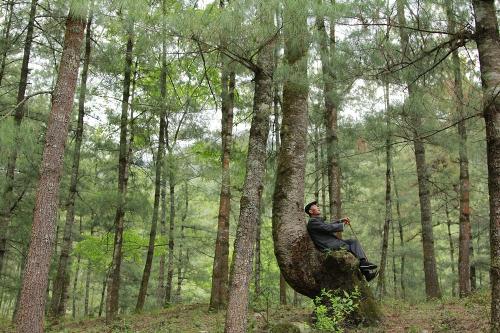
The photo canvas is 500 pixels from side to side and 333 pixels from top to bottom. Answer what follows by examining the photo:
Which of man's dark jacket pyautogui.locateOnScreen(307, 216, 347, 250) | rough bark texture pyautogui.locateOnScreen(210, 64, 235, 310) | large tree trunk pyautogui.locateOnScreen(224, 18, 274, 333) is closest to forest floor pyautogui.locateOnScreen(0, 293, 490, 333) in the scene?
rough bark texture pyautogui.locateOnScreen(210, 64, 235, 310)

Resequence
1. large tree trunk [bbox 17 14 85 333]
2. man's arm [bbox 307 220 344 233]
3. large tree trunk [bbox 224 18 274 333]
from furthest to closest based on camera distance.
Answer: man's arm [bbox 307 220 344 233] < large tree trunk [bbox 17 14 85 333] < large tree trunk [bbox 224 18 274 333]

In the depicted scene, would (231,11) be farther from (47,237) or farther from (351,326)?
(351,326)

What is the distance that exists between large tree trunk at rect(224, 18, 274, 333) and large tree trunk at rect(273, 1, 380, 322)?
466 mm

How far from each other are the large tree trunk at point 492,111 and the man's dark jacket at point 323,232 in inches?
89.8

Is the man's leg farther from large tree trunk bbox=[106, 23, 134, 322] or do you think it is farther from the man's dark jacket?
large tree trunk bbox=[106, 23, 134, 322]

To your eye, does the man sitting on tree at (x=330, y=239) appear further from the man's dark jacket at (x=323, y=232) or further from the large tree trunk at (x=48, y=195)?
the large tree trunk at (x=48, y=195)

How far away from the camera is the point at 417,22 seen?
566 centimetres

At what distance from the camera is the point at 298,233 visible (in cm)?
645

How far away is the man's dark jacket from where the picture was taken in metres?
6.55

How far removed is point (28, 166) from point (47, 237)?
8.17 meters

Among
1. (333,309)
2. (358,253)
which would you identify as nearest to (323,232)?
(358,253)

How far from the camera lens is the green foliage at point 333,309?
17.8 feet

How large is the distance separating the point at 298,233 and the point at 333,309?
1220 mm

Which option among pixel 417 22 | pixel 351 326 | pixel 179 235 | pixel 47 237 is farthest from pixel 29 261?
pixel 179 235
